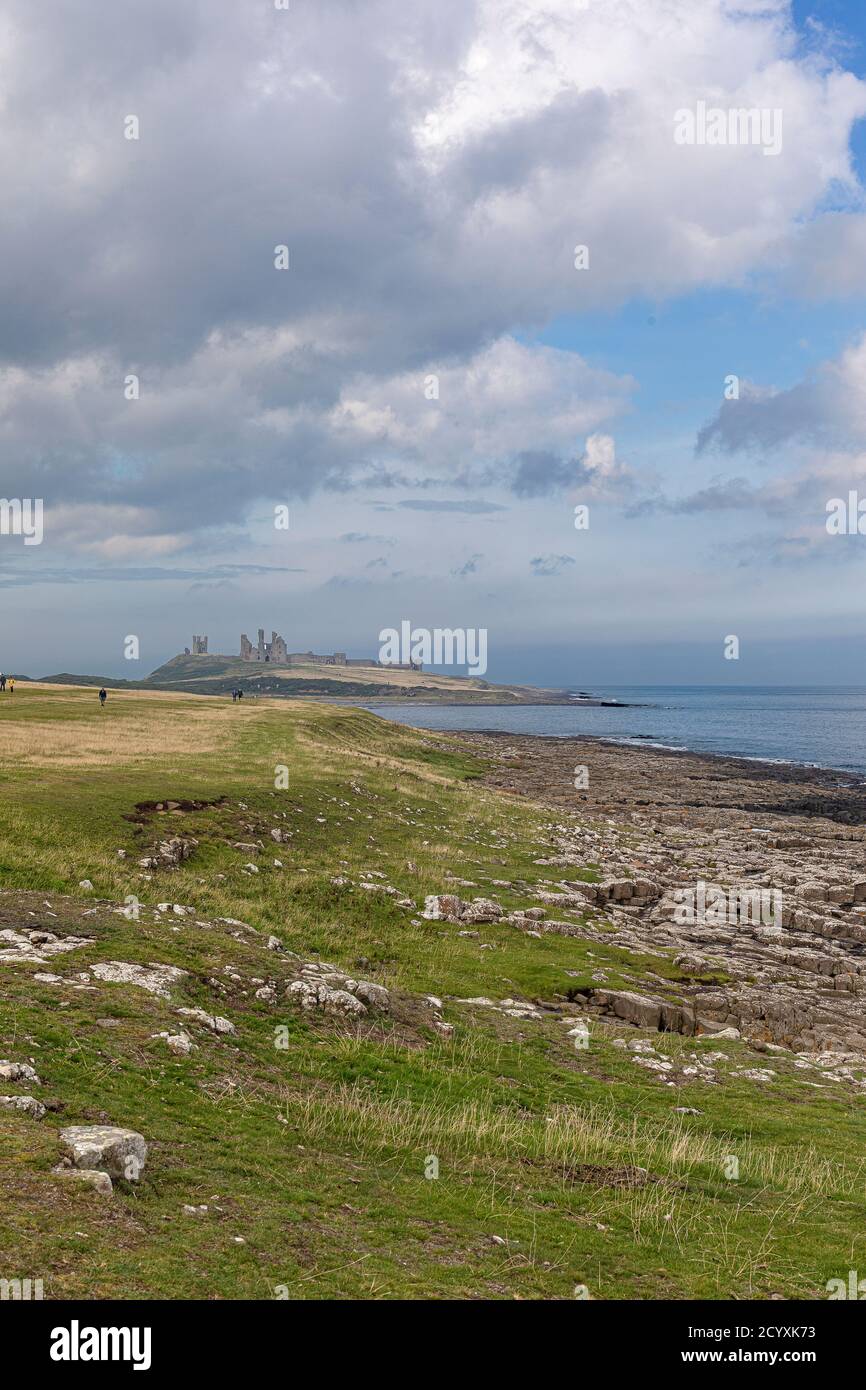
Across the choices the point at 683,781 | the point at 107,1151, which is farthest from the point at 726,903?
the point at 683,781

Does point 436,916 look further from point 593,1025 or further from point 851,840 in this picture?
point 851,840

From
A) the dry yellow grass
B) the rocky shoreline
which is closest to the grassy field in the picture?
the rocky shoreline

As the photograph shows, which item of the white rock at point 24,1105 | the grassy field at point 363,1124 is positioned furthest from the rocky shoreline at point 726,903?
the white rock at point 24,1105

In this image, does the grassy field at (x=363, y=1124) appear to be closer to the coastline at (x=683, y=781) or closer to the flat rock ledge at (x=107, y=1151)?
the flat rock ledge at (x=107, y=1151)

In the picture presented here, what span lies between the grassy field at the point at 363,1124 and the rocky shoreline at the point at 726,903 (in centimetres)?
201

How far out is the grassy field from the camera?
8.98 m

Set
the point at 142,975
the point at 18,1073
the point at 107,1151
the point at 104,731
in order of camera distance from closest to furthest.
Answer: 1. the point at 107,1151
2. the point at 18,1073
3. the point at 142,975
4. the point at 104,731

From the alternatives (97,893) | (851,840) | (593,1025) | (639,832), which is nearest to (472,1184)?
(593,1025)

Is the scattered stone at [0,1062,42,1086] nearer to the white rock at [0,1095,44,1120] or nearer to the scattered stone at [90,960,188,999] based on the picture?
the white rock at [0,1095,44,1120]

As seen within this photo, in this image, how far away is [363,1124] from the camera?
13219 millimetres

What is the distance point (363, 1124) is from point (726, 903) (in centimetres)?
2877

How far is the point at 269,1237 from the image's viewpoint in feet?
30.4

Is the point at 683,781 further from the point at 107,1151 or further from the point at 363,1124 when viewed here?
the point at 107,1151

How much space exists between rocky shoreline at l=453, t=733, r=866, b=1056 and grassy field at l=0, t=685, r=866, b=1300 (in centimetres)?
201
